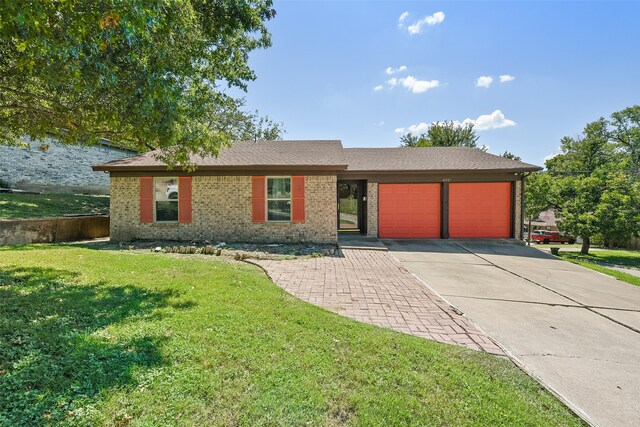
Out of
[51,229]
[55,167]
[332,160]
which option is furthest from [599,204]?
[55,167]

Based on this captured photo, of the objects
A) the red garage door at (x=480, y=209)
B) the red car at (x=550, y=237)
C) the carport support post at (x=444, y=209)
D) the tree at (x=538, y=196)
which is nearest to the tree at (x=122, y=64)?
the carport support post at (x=444, y=209)

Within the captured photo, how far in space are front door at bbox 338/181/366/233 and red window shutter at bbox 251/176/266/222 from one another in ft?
14.0

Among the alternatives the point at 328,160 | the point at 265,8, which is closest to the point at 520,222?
the point at 328,160

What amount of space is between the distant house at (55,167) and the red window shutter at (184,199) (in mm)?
6198

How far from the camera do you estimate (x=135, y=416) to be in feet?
6.97

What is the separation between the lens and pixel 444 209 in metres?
12.6

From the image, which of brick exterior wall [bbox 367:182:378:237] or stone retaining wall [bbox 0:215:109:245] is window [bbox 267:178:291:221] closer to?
brick exterior wall [bbox 367:182:378:237]

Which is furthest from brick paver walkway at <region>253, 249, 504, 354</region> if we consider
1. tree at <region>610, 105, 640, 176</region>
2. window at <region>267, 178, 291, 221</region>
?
tree at <region>610, 105, 640, 176</region>

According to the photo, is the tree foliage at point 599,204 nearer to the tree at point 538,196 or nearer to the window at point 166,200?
the tree at point 538,196

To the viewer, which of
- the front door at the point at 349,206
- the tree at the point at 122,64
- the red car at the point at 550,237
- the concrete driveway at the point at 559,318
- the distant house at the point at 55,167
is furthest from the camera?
the red car at the point at 550,237

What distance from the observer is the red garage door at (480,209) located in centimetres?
1255

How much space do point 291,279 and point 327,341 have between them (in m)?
2.95

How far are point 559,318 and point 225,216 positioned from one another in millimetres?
9953

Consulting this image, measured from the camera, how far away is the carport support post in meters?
12.6
